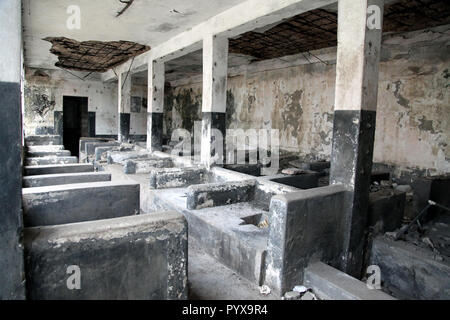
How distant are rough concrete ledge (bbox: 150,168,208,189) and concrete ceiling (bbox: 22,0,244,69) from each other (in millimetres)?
2864

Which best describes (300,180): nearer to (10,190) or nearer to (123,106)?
(10,190)

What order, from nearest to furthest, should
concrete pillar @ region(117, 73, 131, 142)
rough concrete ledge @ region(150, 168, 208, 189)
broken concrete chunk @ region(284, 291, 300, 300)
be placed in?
1. broken concrete chunk @ region(284, 291, 300, 300)
2. rough concrete ledge @ region(150, 168, 208, 189)
3. concrete pillar @ region(117, 73, 131, 142)

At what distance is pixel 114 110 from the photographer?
616 inches

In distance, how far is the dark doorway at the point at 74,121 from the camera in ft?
54.1

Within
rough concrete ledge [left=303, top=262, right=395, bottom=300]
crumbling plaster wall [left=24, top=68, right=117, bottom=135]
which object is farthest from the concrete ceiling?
crumbling plaster wall [left=24, top=68, right=117, bottom=135]

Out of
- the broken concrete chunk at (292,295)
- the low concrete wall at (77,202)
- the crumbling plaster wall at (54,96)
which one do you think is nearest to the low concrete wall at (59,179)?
the low concrete wall at (77,202)

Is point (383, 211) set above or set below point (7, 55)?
below

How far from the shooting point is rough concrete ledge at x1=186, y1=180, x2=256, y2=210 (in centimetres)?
452

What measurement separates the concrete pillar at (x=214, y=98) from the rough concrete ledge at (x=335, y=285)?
3.42 meters

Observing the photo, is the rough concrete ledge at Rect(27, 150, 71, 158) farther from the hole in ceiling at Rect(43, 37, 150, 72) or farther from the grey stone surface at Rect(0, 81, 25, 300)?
the grey stone surface at Rect(0, 81, 25, 300)

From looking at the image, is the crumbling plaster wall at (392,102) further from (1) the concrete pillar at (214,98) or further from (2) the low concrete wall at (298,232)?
(2) the low concrete wall at (298,232)

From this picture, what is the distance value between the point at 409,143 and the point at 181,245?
18.9 feet
